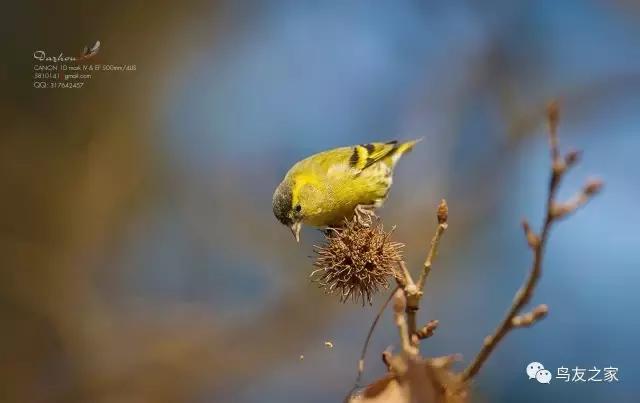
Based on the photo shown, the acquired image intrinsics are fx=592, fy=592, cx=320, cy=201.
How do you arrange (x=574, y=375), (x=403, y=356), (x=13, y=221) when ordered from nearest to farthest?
(x=403, y=356) < (x=574, y=375) < (x=13, y=221)

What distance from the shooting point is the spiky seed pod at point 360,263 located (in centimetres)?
73

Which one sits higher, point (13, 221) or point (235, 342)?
point (13, 221)

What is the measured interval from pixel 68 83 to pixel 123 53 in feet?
0.51

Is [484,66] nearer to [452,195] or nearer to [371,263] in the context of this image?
[452,195]

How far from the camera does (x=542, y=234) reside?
13.5 inches

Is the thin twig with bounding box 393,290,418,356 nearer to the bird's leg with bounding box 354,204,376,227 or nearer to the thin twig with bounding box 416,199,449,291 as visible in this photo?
the thin twig with bounding box 416,199,449,291

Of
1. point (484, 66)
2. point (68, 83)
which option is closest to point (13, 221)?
point (68, 83)

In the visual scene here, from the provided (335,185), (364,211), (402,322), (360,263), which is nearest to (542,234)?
(402,322)

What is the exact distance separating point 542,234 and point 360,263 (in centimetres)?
41

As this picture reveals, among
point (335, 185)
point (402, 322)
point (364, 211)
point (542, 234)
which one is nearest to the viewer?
point (542, 234)

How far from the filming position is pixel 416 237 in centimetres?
135

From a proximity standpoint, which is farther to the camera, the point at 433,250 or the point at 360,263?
the point at 360,263

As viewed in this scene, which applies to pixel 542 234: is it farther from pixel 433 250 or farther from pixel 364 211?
pixel 364 211

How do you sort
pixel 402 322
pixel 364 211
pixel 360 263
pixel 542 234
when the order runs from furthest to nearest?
pixel 364 211
pixel 360 263
pixel 402 322
pixel 542 234
